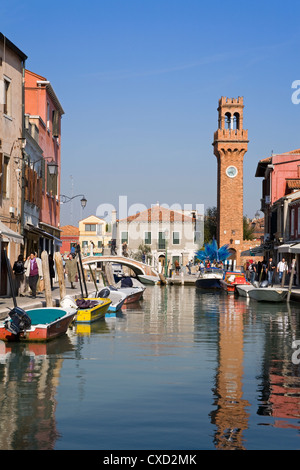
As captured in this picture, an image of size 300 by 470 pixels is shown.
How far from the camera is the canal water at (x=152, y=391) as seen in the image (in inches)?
301

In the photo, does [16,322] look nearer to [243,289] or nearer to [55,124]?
[243,289]

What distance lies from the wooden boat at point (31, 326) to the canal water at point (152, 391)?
9.7 inches

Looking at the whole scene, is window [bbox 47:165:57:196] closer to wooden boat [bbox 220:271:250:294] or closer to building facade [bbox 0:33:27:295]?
building facade [bbox 0:33:27:295]

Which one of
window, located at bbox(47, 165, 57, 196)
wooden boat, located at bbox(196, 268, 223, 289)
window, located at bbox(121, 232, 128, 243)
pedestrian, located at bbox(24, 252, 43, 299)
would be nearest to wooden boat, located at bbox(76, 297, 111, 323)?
pedestrian, located at bbox(24, 252, 43, 299)

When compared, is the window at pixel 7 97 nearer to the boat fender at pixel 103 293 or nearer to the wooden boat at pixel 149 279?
the boat fender at pixel 103 293

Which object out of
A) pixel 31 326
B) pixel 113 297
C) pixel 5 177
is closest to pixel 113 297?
pixel 113 297

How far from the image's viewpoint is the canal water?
7.63 meters

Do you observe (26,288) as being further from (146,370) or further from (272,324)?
(146,370)

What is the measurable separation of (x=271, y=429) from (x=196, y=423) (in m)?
0.88

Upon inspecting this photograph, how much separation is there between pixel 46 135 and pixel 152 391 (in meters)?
24.8

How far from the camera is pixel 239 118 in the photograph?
250 ft

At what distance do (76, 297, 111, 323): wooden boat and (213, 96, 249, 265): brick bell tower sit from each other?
1953 inches

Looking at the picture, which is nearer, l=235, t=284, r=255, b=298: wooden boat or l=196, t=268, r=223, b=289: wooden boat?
l=235, t=284, r=255, b=298: wooden boat
